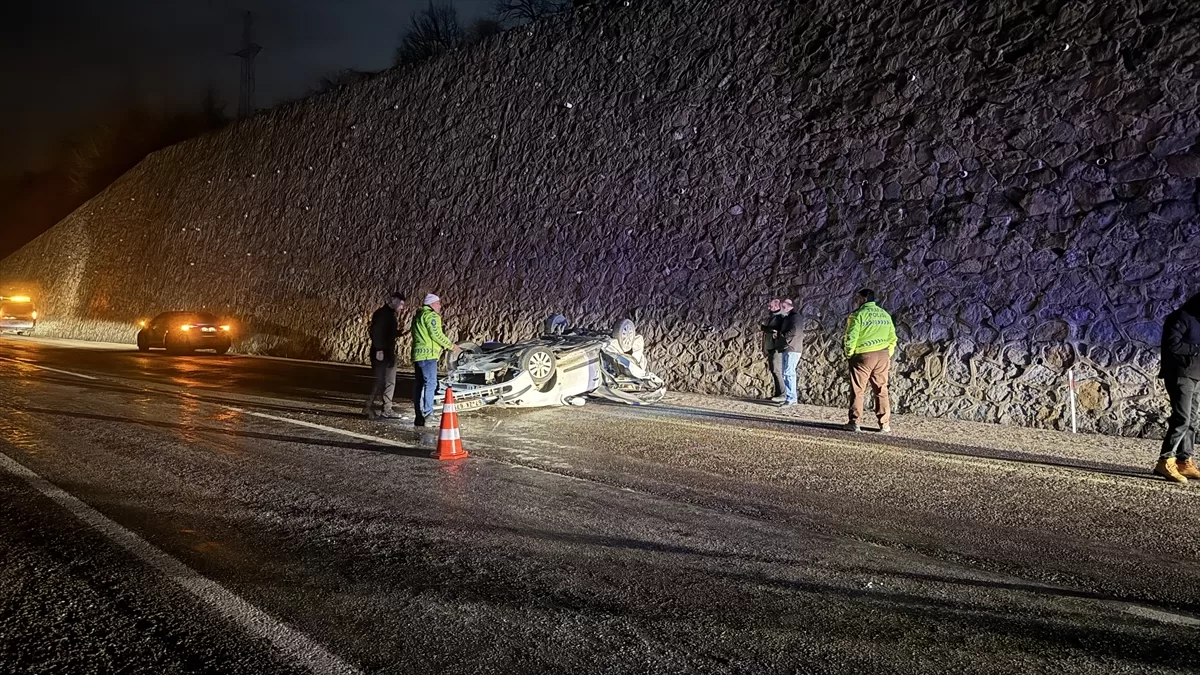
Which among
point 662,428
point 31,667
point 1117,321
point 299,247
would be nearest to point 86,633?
point 31,667

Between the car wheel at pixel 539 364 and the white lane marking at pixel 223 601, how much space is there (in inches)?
251

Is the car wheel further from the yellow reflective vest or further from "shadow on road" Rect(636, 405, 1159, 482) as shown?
the yellow reflective vest

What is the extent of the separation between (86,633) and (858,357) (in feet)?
28.4

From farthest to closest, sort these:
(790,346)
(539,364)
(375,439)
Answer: (790,346) < (539,364) < (375,439)

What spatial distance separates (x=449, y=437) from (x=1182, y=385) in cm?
668

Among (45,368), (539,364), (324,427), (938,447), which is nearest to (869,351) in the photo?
(938,447)

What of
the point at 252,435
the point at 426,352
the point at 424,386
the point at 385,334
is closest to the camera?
the point at 252,435

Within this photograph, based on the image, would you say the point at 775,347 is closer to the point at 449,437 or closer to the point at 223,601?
the point at 449,437

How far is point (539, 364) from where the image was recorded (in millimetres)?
11602

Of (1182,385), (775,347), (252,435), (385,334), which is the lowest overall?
(252,435)

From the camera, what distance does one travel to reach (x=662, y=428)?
994 centimetres

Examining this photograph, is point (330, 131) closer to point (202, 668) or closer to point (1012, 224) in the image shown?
point (1012, 224)

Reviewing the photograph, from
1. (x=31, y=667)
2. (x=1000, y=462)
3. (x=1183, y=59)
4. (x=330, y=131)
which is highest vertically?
(x=330, y=131)

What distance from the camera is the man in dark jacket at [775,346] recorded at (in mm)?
13172
